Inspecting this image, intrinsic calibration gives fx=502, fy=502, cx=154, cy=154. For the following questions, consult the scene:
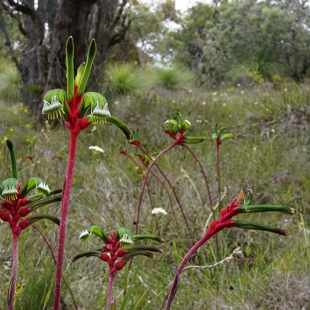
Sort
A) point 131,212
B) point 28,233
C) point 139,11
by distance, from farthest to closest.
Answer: point 139,11, point 131,212, point 28,233

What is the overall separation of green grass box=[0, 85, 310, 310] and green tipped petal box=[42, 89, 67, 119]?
2.03ft

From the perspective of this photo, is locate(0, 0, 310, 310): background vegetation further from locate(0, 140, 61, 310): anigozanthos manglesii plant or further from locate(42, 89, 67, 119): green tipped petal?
locate(42, 89, 67, 119): green tipped petal

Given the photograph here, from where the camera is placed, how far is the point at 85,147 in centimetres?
438

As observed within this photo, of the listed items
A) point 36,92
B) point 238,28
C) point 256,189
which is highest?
point 238,28

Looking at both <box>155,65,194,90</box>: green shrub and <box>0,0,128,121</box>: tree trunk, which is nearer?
<box>0,0,128,121</box>: tree trunk

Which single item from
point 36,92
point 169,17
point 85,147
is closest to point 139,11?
point 169,17

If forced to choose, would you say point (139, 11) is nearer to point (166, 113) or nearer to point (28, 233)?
point (166, 113)

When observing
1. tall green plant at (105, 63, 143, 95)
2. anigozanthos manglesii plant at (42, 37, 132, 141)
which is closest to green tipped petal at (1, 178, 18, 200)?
Result: anigozanthos manglesii plant at (42, 37, 132, 141)

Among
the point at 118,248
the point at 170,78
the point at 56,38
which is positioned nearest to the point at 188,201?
the point at 118,248

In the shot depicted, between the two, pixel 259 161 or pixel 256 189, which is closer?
pixel 256 189

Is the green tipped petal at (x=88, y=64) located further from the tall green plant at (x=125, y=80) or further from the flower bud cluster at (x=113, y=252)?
the tall green plant at (x=125, y=80)

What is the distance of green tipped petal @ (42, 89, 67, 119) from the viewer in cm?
60

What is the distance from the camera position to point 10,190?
0.70 m

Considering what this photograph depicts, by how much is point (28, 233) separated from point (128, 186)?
1.18 m
